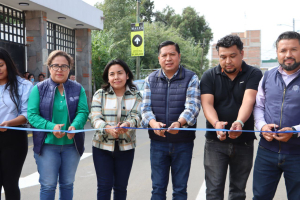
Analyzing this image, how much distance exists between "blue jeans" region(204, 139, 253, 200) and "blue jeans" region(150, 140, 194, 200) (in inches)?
10.2

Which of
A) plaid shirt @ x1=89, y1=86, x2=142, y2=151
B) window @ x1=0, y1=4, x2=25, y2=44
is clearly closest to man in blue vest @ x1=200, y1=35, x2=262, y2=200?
plaid shirt @ x1=89, y1=86, x2=142, y2=151

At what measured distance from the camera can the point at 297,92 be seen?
10.1ft

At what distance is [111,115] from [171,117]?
69cm

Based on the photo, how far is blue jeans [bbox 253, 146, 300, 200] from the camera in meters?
3.12

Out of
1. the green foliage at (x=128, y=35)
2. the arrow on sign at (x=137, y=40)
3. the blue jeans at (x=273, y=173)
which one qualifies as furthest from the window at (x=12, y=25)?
the blue jeans at (x=273, y=173)

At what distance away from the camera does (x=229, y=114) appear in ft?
11.5

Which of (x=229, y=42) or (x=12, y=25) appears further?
(x=12, y=25)

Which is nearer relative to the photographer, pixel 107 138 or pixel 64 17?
pixel 107 138

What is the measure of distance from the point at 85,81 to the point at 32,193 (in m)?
12.6

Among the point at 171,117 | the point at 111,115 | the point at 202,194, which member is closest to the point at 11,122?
the point at 111,115

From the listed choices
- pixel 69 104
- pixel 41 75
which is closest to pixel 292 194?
pixel 69 104

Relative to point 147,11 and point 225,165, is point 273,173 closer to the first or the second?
point 225,165

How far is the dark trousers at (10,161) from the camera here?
11.5ft

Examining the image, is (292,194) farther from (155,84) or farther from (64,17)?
(64,17)
